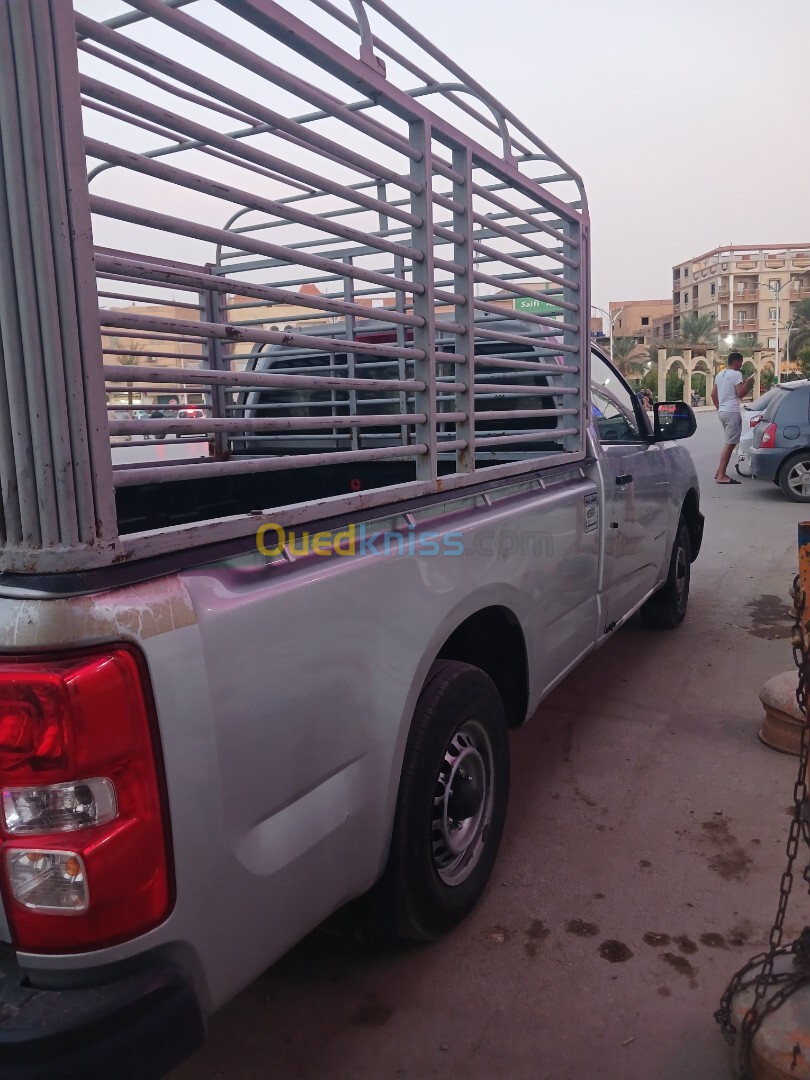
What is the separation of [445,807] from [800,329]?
60689mm

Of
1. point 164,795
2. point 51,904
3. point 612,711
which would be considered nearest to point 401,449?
point 164,795

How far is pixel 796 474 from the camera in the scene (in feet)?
36.5

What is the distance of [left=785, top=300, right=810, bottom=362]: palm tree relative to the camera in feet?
177

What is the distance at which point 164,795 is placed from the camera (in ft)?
4.68

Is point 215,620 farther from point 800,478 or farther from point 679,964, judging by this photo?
point 800,478

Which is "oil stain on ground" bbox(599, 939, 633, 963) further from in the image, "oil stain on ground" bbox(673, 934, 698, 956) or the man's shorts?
the man's shorts

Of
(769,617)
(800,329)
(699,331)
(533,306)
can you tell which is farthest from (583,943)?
(699,331)

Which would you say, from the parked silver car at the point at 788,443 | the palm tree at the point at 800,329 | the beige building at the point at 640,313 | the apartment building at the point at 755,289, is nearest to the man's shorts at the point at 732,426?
the parked silver car at the point at 788,443

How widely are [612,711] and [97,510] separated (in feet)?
11.4

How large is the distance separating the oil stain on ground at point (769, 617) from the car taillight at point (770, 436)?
210 inches

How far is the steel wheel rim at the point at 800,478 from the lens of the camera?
1111 centimetres

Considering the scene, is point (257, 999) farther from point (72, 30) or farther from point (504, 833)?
point (72, 30)

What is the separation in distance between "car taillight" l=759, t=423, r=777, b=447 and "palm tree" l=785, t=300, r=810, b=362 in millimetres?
48597

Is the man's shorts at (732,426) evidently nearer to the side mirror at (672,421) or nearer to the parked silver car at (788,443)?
the parked silver car at (788,443)
